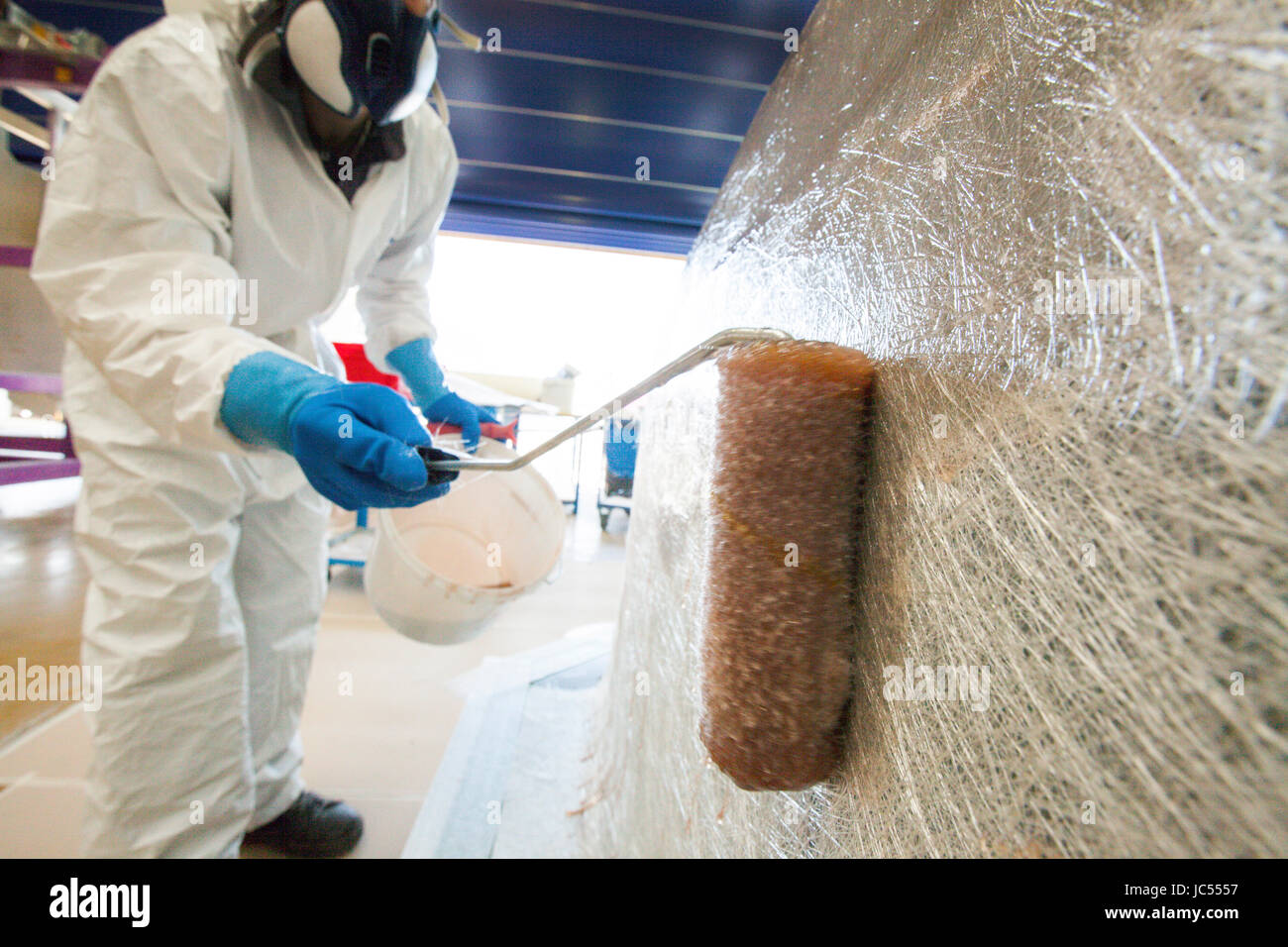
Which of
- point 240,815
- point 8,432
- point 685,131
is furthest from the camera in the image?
point 8,432

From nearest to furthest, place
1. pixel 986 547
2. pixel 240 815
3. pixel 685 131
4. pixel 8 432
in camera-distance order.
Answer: pixel 986 547
pixel 240 815
pixel 685 131
pixel 8 432

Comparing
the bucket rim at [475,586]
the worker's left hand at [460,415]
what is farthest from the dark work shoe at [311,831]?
the worker's left hand at [460,415]

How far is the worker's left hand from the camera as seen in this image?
128cm

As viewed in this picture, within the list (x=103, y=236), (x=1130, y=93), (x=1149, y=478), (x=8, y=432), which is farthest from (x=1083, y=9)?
(x=8, y=432)

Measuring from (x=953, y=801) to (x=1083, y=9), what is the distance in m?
0.46

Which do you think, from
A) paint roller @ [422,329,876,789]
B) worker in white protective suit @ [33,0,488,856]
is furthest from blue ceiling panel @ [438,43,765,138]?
paint roller @ [422,329,876,789]

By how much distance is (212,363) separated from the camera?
0.74 metres

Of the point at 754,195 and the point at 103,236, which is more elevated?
the point at 754,195

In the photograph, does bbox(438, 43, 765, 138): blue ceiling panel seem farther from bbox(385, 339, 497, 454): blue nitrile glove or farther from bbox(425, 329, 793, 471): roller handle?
bbox(425, 329, 793, 471): roller handle

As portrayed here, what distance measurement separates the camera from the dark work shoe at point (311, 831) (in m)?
1.20

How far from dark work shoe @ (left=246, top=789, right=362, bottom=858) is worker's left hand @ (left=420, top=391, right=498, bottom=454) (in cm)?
84

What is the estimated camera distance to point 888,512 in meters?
0.43

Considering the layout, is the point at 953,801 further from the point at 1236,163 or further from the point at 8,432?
the point at 8,432
